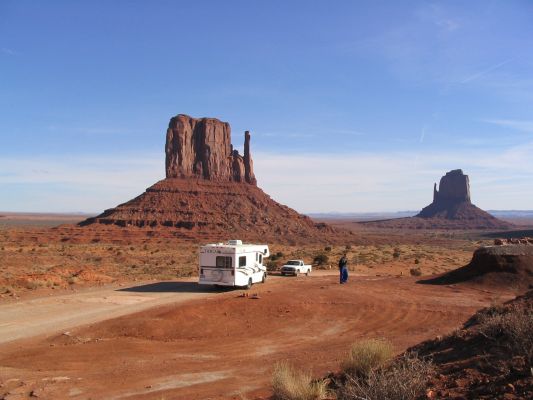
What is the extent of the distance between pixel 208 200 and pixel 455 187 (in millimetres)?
125470

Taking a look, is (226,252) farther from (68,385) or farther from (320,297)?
(68,385)

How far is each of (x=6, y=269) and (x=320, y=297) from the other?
2300cm

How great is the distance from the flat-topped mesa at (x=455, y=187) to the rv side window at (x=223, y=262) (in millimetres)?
183283

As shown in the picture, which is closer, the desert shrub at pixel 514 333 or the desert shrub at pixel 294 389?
the desert shrub at pixel 514 333

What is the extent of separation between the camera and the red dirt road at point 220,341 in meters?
10.3

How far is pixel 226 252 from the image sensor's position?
23.8 m

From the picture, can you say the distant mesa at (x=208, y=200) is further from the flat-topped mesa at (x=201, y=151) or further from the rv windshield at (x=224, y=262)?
the rv windshield at (x=224, y=262)

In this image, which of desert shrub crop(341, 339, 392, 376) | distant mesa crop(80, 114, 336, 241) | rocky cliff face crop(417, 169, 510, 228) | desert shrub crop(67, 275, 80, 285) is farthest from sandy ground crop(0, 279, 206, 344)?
rocky cliff face crop(417, 169, 510, 228)

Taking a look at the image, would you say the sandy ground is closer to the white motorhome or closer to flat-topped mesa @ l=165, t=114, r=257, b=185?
the white motorhome

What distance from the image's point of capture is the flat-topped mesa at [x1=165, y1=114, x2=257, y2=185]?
112 m

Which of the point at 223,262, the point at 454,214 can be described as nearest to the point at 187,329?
the point at 223,262

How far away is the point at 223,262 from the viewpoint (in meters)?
24.0

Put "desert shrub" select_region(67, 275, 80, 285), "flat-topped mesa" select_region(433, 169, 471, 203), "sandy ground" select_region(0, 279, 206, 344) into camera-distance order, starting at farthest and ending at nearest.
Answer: "flat-topped mesa" select_region(433, 169, 471, 203), "desert shrub" select_region(67, 275, 80, 285), "sandy ground" select_region(0, 279, 206, 344)

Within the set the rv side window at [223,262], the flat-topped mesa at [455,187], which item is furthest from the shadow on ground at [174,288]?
the flat-topped mesa at [455,187]
